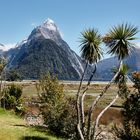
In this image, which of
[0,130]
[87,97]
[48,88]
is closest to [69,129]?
[0,130]

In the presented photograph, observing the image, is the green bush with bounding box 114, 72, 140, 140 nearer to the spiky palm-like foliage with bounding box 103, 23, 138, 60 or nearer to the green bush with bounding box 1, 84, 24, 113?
the spiky palm-like foliage with bounding box 103, 23, 138, 60

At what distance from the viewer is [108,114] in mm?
84812

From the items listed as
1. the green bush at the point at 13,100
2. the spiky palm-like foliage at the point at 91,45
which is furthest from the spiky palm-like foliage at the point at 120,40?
the green bush at the point at 13,100

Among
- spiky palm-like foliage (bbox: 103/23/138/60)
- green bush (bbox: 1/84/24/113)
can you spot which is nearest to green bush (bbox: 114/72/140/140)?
spiky palm-like foliage (bbox: 103/23/138/60)

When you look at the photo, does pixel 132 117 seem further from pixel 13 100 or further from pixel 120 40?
pixel 13 100

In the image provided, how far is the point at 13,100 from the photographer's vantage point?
2618 inches

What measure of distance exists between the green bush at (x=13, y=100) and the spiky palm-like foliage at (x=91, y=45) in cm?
3066

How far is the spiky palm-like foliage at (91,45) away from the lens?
35.6m

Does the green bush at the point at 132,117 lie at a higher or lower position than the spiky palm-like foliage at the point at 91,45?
lower

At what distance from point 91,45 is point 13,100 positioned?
33662mm

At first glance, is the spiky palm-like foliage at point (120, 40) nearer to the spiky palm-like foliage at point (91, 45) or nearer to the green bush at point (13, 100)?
the spiky palm-like foliage at point (91, 45)

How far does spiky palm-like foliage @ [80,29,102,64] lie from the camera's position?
3556 centimetres

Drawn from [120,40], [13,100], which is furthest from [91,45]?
[13,100]

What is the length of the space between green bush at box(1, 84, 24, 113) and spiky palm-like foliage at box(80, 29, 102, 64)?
101 ft
